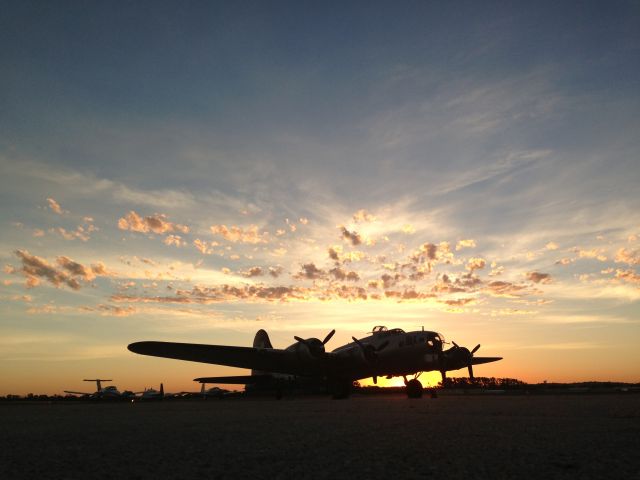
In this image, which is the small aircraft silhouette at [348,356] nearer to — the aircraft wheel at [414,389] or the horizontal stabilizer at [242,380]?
the aircraft wheel at [414,389]

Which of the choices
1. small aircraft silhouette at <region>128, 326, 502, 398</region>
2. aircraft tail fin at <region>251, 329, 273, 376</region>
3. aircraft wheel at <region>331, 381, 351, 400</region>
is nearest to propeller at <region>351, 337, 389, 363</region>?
small aircraft silhouette at <region>128, 326, 502, 398</region>

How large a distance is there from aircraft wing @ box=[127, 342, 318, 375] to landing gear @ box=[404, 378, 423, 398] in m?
7.00

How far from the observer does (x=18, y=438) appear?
8.89 meters

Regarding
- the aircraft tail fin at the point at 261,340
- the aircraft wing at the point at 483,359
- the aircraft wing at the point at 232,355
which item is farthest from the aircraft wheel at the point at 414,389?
the aircraft tail fin at the point at 261,340

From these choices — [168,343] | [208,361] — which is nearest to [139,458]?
[168,343]

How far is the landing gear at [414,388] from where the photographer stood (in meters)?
29.0

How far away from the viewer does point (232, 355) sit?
3161 cm

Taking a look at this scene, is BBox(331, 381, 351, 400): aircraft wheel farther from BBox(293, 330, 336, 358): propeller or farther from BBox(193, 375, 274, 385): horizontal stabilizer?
BBox(193, 375, 274, 385): horizontal stabilizer

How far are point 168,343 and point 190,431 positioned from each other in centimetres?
1948

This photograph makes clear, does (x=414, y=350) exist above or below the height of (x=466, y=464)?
above

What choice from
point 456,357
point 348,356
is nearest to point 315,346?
point 348,356

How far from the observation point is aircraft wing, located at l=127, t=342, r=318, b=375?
2761 cm

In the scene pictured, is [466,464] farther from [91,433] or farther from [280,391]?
[280,391]

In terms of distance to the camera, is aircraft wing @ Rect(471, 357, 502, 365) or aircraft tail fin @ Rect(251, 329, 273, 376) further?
aircraft tail fin @ Rect(251, 329, 273, 376)
